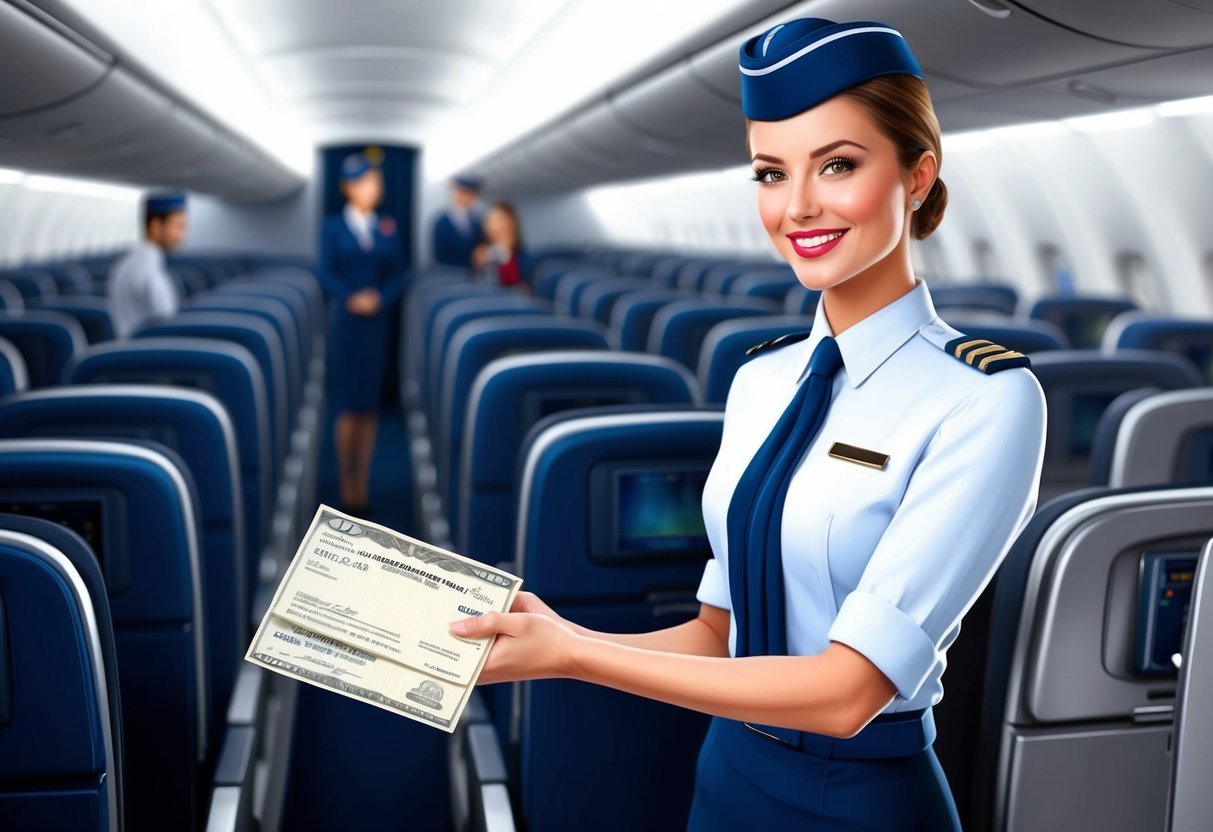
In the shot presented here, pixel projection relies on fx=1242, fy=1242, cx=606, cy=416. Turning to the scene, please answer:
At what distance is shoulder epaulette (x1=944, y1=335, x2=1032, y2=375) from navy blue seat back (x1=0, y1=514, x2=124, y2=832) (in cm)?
114

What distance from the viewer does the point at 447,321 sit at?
17.6 feet

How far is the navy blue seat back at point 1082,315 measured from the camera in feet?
20.1

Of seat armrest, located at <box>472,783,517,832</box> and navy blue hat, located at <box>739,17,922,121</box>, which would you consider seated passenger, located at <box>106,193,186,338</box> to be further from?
navy blue hat, located at <box>739,17,922,121</box>

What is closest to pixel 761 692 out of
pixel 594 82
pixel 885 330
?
pixel 885 330

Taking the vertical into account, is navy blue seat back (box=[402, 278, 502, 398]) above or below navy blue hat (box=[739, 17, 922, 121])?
below

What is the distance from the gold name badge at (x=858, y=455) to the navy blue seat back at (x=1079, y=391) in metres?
1.83

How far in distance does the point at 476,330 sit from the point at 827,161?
2.93m

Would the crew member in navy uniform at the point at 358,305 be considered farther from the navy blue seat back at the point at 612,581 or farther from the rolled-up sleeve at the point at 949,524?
the rolled-up sleeve at the point at 949,524

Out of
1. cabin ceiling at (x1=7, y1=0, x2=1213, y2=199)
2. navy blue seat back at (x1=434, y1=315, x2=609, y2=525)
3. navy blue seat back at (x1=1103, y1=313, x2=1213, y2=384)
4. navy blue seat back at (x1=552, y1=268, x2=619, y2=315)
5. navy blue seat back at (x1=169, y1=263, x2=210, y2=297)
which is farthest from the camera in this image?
navy blue seat back at (x1=169, y1=263, x2=210, y2=297)

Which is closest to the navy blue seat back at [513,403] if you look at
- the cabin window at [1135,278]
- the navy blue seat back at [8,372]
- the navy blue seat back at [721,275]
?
the navy blue seat back at [8,372]

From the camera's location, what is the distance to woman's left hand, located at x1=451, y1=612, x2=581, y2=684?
4.34 ft

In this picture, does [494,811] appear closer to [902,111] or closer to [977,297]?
[902,111]

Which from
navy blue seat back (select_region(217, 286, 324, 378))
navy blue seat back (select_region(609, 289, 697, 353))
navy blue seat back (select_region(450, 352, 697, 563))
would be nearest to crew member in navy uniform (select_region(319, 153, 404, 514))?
navy blue seat back (select_region(217, 286, 324, 378))

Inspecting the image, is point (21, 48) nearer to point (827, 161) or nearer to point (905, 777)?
point (827, 161)
